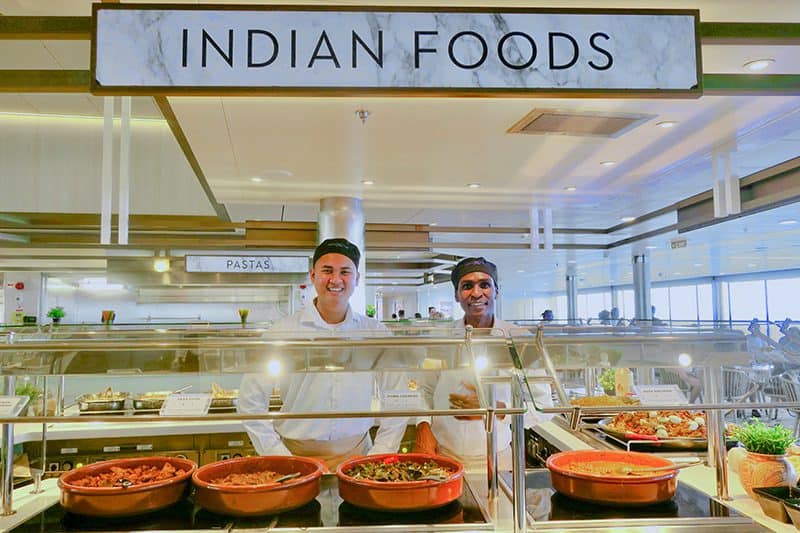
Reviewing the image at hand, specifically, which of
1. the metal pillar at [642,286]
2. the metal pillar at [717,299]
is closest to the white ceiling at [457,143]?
the metal pillar at [642,286]

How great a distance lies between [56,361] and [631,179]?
492 centimetres

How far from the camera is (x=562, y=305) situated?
23625mm

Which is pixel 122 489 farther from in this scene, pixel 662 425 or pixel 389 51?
pixel 662 425

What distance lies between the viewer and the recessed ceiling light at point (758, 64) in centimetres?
279

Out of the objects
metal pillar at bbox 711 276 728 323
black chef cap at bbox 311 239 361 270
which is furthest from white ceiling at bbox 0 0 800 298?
metal pillar at bbox 711 276 728 323

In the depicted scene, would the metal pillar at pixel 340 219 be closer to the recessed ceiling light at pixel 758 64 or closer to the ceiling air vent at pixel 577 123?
the ceiling air vent at pixel 577 123

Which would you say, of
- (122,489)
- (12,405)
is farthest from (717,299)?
(12,405)

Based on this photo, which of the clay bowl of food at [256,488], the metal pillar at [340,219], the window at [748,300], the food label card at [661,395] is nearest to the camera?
the clay bowl of food at [256,488]

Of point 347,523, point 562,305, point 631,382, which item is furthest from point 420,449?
point 562,305

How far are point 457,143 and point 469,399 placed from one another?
273 centimetres

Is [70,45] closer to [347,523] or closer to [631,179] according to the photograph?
[347,523]

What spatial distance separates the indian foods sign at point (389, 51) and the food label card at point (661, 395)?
868 millimetres

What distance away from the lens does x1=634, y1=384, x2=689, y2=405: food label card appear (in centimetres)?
153

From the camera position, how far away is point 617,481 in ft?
4.91
